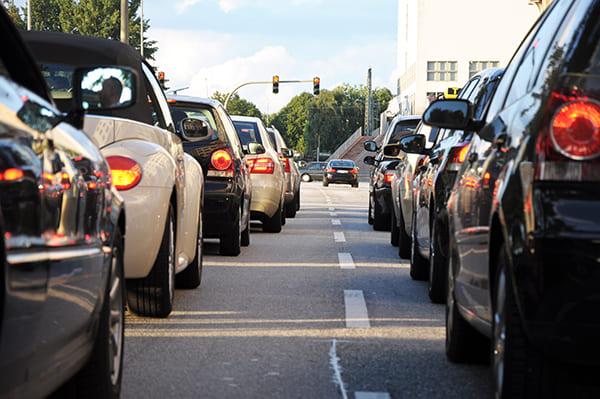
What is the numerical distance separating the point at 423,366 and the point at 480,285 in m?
1.33

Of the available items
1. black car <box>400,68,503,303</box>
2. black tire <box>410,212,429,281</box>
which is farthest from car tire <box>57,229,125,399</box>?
black tire <box>410,212,429,281</box>

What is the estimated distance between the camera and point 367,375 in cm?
644

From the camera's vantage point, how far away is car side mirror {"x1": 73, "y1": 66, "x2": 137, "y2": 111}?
17.7 feet

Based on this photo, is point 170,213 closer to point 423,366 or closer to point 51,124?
point 423,366

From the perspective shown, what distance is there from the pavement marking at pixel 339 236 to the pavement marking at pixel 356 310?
22.7ft

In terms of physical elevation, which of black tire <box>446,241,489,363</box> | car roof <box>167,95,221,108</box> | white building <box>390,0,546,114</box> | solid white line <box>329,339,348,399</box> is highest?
white building <box>390,0,546,114</box>

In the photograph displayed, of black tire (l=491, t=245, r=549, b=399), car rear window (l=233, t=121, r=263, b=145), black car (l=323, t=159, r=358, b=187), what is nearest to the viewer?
black tire (l=491, t=245, r=549, b=399)

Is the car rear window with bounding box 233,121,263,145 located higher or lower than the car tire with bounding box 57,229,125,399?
higher

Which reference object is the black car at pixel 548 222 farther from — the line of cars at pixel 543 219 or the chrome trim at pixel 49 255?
the chrome trim at pixel 49 255

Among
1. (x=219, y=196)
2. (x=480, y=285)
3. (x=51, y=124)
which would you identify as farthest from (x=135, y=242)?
(x=219, y=196)

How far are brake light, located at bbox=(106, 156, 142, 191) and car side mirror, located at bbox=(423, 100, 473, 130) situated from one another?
1854 mm

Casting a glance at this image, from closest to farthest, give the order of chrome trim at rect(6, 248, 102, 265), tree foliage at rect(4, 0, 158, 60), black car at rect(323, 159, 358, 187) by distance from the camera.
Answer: chrome trim at rect(6, 248, 102, 265)
black car at rect(323, 159, 358, 187)
tree foliage at rect(4, 0, 158, 60)

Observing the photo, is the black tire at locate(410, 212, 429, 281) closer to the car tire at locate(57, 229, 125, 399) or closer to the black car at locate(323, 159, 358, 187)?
the car tire at locate(57, 229, 125, 399)

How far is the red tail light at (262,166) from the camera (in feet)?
58.2
